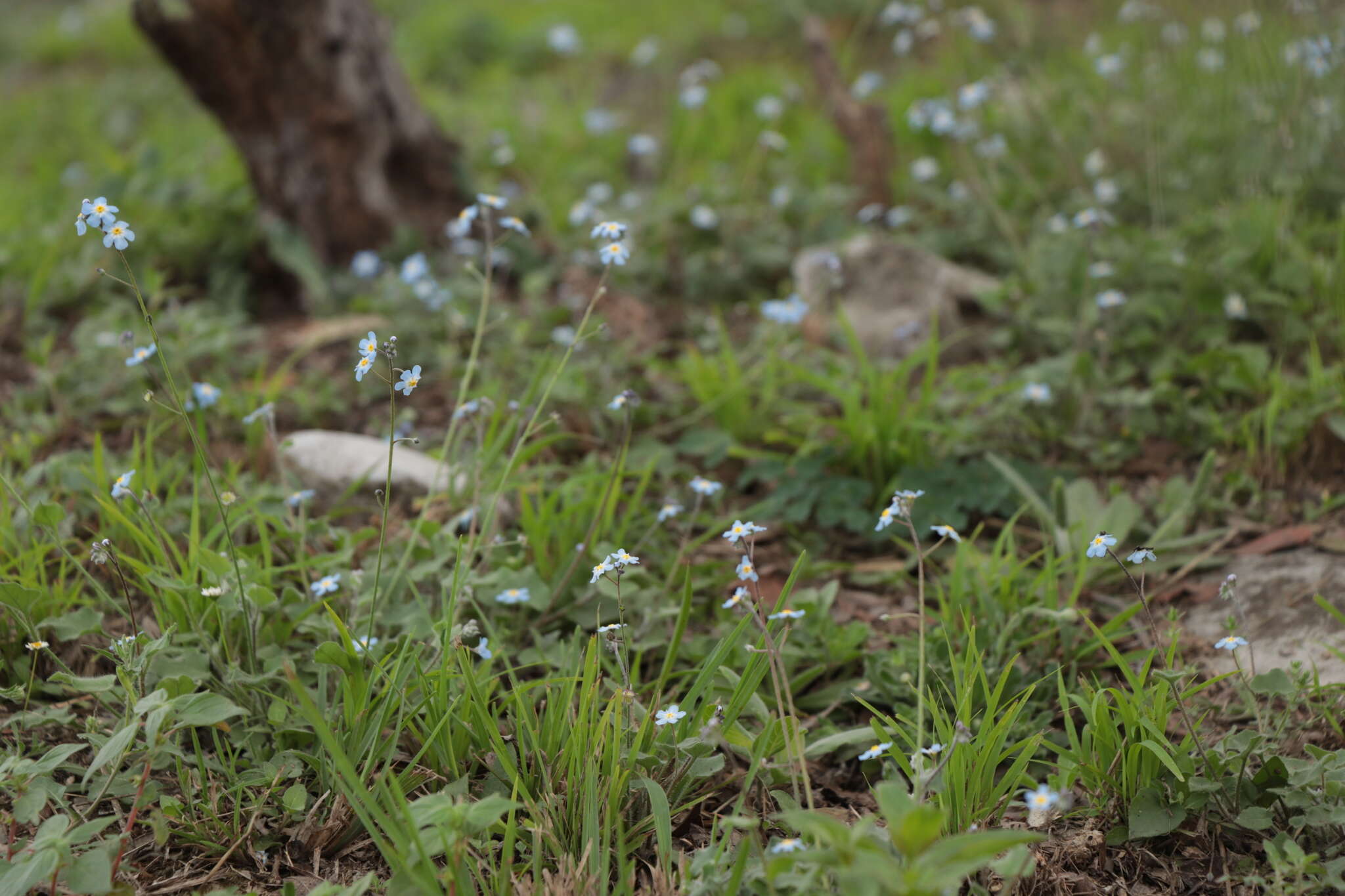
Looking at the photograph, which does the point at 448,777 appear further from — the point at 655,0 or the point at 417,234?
the point at 655,0

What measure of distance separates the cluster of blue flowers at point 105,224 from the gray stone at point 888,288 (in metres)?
2.26

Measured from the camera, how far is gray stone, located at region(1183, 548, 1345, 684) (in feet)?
6.65

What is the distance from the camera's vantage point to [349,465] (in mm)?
2602

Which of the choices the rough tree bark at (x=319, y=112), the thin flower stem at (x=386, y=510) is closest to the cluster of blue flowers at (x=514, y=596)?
the thin flower stem at (x=386, y=510)

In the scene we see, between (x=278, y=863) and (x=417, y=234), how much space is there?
2886 millimetres

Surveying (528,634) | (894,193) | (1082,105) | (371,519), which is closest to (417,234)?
(371,519)

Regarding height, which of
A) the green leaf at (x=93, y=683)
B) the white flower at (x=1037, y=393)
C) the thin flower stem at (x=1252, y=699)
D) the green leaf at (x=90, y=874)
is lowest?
the thin flower stem at (x=1252, y=699)

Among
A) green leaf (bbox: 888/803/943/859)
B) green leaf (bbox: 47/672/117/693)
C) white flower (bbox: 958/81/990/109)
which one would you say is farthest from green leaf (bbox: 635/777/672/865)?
white flower (bbox: 958/81/990/109)

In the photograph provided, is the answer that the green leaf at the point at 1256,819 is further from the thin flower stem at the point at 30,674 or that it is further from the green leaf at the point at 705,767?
the thin flower stem at the point at 30,674

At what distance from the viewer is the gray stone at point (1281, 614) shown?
2027mm

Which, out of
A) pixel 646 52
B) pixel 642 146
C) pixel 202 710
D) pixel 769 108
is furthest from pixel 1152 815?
pixel 646 52

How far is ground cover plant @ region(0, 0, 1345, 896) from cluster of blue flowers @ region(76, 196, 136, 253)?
0.04 feet

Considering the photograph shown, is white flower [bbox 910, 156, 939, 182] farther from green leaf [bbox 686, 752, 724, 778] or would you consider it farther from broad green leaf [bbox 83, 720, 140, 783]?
broad green leaf [bbox 83, 720, 140, 783]

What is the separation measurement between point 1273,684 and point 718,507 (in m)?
1.36
